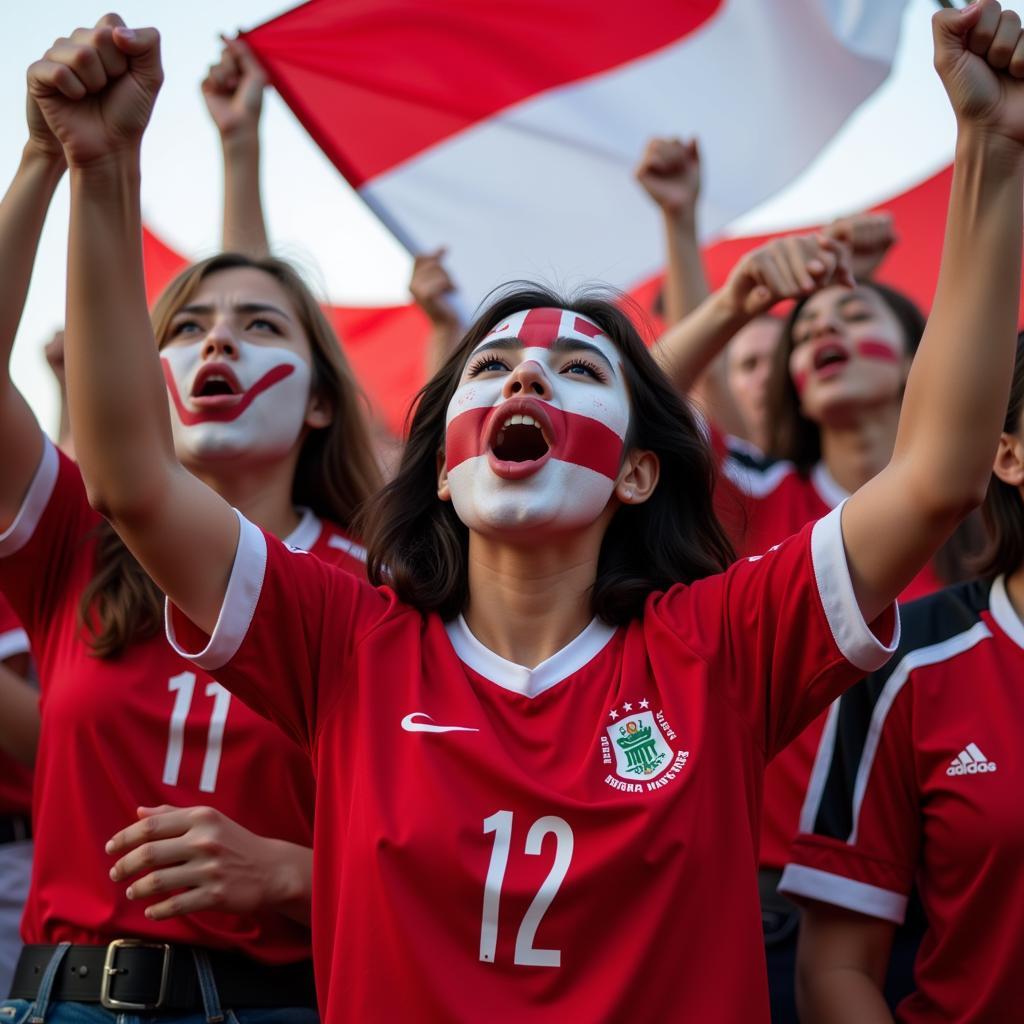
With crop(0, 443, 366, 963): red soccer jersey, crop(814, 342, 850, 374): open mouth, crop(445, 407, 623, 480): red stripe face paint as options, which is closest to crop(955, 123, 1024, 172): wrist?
crop(445, 407, 623, 480): red stripe face paint

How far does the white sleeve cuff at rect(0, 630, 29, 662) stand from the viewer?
400cm

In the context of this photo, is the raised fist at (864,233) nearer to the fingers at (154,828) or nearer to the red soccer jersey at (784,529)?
the red soccer jersey at (784,529)

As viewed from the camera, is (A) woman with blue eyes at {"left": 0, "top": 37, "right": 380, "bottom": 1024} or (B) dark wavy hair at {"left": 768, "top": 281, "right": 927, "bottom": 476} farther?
(B) dark wavy hair at {"left": 768, "top": 281, "right": 927, "bottom": 476}

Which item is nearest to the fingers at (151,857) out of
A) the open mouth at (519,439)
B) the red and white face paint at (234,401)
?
the open mouth at (519,439)

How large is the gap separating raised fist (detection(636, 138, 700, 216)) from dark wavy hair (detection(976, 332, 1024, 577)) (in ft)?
4.85

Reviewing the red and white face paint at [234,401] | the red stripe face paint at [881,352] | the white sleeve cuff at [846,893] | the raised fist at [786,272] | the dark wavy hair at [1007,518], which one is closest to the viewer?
the white sleeve cuff at [846,893]

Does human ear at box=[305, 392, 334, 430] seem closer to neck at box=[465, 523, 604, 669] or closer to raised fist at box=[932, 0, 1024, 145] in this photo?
neck at box=[465, 523, 604, 669]

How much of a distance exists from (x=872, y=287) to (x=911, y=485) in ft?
8.21

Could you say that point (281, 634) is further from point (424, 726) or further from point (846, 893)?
point (846, 893)

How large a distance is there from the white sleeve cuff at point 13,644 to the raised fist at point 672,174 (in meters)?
2.28

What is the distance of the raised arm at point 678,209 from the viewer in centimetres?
453

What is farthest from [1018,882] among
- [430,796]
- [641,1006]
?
[430,796]

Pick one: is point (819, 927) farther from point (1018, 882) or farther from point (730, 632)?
point (730, 632)

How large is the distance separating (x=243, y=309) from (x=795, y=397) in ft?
6.04
